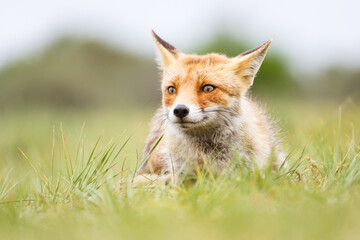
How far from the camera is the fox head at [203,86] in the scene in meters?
4.04

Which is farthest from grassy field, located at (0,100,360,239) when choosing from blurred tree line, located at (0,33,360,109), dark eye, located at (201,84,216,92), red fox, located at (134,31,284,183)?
blurred tree line, located at (0,33,360,109)

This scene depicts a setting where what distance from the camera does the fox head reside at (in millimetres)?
4043

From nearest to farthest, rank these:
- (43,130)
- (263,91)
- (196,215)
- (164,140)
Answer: (196,215) → (164,140) → (43,130) → (263,91)

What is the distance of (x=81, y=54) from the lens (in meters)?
21.6

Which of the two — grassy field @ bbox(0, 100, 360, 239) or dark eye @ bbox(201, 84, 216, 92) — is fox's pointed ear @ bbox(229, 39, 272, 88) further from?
grassy field @ bbox(0, 100, 360, 239)

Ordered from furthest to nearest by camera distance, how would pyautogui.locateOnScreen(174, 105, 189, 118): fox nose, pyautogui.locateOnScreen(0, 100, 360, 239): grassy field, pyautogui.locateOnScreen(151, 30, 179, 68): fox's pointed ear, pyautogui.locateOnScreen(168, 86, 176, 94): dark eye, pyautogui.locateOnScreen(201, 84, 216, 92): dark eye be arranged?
pyautogui.locateOnScreen(151, 30, 179, 68): fox's pointed ear
pyautogui.locateOnScreen(168, 86, 176, 94): dark eye
pyautogui.locateOnScreen(201, 84, 216, 92): dark eye
pyautogui.locateOnScreen(174, 105, 189, 118): fox nose
pyautogui.locateOnScreen(0, 100, 360, 239): grassy field

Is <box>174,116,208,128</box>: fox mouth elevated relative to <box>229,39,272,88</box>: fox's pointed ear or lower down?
lower down

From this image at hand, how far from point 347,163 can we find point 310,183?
443 mm

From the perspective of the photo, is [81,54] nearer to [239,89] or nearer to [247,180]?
[239,89]

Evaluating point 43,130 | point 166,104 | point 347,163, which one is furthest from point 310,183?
point 43,130

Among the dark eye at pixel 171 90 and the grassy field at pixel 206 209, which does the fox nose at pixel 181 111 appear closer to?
the dark eye at pixel 171 90

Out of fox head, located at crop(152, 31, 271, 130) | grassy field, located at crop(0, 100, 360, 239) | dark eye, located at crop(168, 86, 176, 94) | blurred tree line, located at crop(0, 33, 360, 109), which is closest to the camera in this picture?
grassy field, located at crop(0, 100, 360, 239)

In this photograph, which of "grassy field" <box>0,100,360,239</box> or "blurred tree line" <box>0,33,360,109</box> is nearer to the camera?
"grassy field" <box>0,100,360,239</box>

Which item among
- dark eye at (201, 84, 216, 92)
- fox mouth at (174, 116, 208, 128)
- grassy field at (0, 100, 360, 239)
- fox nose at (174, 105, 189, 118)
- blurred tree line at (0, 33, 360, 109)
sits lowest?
blurred tree line at (0, 33, 360, 109)
